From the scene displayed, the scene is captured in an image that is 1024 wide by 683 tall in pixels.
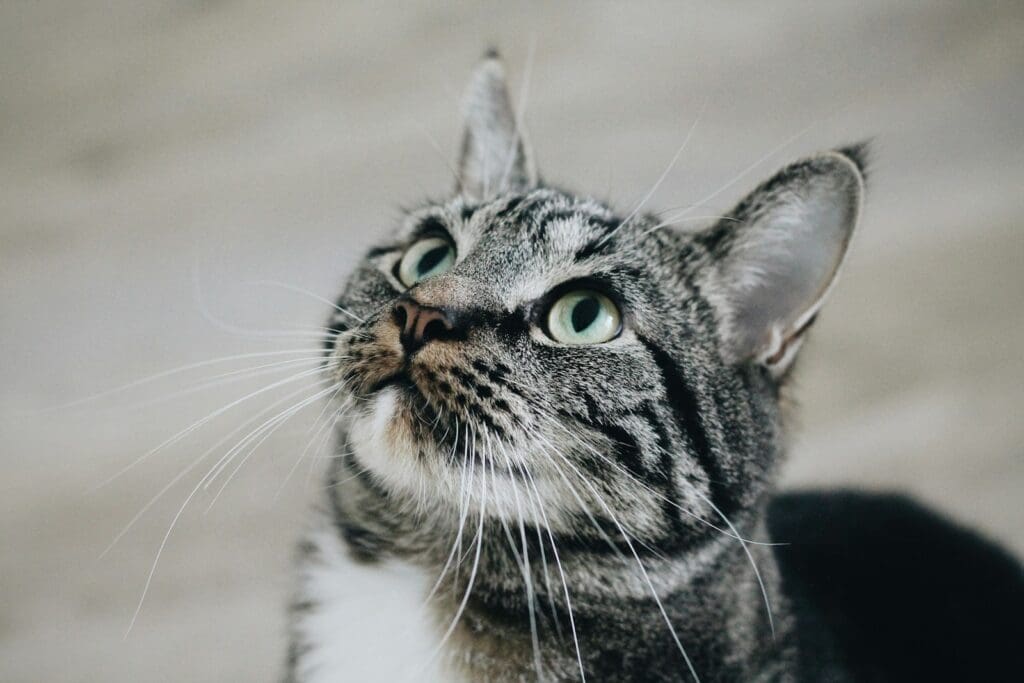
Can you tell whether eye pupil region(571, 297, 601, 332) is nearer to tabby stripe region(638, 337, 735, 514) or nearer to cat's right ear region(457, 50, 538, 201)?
tabby stripe region(638, 337, 735, 514)

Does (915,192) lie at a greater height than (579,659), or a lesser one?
greater

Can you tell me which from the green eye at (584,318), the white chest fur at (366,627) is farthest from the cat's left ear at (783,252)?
→ the white chest fur at (366,627)

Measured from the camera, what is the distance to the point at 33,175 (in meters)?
1.20

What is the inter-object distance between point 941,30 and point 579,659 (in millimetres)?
1098

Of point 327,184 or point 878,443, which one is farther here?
point 327,184

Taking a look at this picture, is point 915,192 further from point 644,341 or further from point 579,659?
point 579,659

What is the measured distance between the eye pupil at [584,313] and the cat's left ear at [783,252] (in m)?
0.13

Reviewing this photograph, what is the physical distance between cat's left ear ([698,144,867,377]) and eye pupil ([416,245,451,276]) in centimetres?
26

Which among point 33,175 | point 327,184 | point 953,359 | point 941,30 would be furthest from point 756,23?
point 33,175

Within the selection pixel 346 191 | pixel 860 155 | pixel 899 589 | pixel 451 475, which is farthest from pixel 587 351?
pixel 346 191

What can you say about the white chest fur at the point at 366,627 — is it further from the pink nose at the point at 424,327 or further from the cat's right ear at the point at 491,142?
the cat's right ear at the point at 491,142

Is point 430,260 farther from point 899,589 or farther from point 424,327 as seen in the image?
point 899,589

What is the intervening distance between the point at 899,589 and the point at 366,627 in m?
0.59

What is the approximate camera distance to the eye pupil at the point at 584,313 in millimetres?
718
